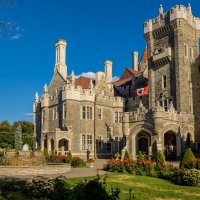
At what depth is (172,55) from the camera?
38.3m

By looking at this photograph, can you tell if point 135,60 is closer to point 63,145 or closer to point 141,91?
point 141,91

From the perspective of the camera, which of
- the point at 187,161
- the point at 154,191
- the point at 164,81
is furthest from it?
the point at 164,81

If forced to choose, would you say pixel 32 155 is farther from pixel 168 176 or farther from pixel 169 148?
pixel 169 148

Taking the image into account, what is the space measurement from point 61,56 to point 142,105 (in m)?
14.3

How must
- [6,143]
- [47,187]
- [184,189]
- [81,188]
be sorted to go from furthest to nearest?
1. [6,143]
2. [184,189]
3. [47,187]
4. [81,188]

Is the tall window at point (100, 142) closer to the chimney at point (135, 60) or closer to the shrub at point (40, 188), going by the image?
the chimney at point (135, 60)

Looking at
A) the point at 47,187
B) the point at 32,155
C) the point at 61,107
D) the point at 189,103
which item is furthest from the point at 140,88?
the point at 47,187

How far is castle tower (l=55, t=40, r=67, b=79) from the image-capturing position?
42987mm

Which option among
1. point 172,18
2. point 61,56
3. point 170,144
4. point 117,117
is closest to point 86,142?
point 117,117

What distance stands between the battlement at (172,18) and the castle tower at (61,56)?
456 inches

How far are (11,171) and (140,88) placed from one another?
28.5m

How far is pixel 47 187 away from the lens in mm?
11180

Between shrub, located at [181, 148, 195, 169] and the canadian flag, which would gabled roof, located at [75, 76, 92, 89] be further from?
shrub, located at [181, 148, 195, 169]

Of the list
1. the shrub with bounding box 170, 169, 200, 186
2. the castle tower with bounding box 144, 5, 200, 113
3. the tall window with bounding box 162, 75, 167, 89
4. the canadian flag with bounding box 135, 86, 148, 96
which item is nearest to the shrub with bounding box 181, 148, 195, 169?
the shrub with bounding box 170, 169, 200, 186
